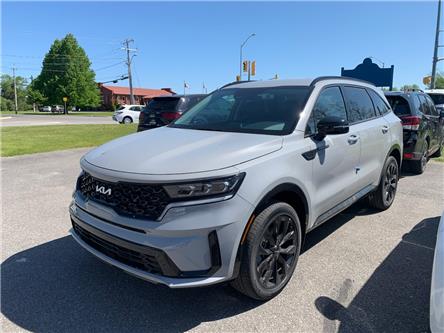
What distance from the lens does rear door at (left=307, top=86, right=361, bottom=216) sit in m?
3.38

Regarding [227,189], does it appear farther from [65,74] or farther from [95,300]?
[65,74]

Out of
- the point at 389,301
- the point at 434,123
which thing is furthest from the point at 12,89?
the point at 389,301

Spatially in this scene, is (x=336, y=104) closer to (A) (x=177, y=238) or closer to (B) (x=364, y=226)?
(B) (x=364, y=226)

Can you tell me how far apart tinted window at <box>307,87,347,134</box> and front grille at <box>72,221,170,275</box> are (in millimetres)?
1867

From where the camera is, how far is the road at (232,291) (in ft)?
8.67

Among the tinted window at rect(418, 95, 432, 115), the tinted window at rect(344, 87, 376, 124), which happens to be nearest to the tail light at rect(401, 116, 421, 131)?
the tinted window at rect(418, 95, 432, 115)

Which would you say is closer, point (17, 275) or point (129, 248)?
point (129, 248)

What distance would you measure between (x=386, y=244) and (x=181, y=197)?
9.43 ft

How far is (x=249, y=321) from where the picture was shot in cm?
268

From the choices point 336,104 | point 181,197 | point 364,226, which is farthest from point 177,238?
point 364,226

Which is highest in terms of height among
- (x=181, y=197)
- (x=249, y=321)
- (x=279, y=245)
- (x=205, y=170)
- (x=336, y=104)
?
(x=336, y=104)

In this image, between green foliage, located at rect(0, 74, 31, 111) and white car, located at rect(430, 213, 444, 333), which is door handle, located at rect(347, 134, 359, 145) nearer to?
white car, located at rect(430, 213, 444, 333)

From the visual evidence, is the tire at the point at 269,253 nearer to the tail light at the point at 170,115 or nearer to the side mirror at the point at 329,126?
the side mirror at the point at 329,126

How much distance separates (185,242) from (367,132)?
3054 mm
